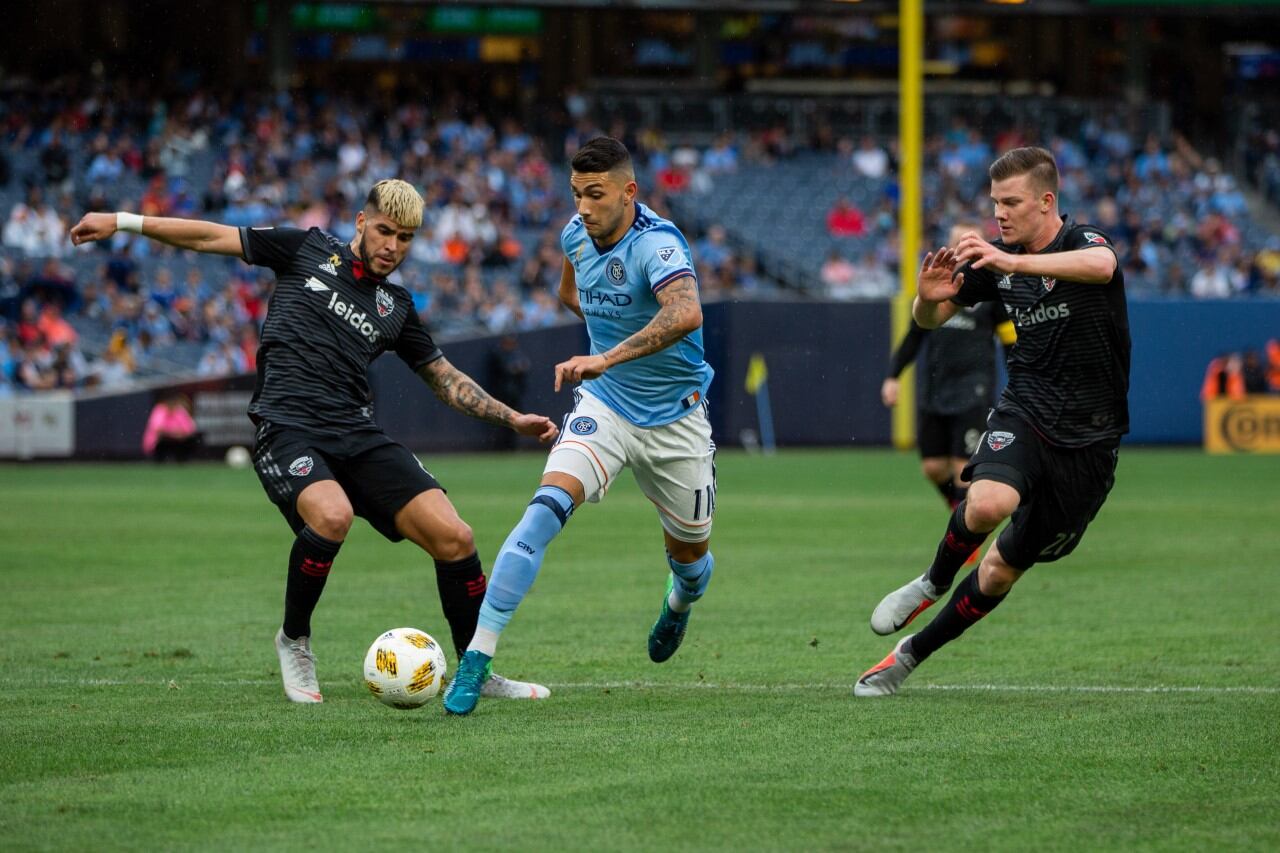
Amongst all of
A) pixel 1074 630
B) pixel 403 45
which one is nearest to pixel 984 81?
pixel 403 45

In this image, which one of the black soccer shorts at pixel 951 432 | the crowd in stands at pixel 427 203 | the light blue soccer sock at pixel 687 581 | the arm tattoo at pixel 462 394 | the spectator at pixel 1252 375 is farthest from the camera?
the spectator at pixel 1252 375

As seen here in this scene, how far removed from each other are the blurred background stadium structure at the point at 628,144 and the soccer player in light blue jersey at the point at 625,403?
22.0 metres

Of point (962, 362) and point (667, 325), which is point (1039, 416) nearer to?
point (667, 325)

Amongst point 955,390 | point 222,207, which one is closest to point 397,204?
point 955,390

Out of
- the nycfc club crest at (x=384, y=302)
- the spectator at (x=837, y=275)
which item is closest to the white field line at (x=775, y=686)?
the nycfc club crest at (x=384, y=302)

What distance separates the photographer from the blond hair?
740 centimetres

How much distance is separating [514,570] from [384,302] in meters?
1.45

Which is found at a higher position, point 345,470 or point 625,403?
point 625,403

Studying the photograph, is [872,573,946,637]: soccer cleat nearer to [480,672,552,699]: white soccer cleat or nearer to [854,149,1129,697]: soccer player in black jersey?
[854,149,1129,697]: soccer player in black jersey

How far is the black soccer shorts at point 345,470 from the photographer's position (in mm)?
7352

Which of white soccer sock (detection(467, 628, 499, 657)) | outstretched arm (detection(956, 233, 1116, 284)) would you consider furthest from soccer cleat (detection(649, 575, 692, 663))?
outstretched arm (detection(956, 233, 1116, 284))

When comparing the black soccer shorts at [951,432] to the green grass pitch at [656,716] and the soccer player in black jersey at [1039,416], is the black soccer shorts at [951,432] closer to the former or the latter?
the green grass pitch at [656,716]

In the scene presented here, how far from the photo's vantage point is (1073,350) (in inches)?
290

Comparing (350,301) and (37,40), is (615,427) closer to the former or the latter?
(350,301)
